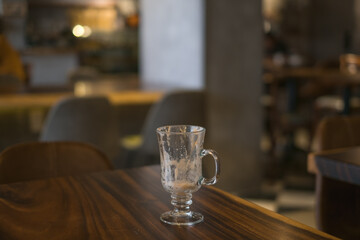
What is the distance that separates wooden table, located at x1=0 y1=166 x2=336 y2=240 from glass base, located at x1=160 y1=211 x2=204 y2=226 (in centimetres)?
1

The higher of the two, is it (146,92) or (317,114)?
(146,92)

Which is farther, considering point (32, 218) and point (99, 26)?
point (99, 26)

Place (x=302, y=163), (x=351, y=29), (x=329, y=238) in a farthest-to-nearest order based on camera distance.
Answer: (x=351, y=29) < (x=302, y=163) < (x=329, y=238)

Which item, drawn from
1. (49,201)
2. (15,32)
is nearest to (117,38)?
(15,32)

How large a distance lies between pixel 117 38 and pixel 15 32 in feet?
5.64

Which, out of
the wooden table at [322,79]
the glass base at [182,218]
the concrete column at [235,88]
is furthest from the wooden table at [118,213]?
the wooden table at [322,79]

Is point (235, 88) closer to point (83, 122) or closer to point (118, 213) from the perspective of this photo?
point (83, 122)

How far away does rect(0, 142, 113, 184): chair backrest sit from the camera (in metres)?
1.37

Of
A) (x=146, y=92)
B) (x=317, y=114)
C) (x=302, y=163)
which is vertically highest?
(x=146, y=92)

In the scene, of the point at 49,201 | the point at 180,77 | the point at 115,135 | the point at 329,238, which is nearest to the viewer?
the point at 329,238

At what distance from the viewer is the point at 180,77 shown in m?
3.39

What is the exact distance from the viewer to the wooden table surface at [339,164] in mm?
1204

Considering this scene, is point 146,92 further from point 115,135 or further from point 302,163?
point 302,163

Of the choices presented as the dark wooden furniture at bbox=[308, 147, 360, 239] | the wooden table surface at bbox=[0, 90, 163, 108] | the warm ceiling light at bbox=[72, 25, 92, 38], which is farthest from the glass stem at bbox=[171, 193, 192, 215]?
the warm ceiling light at bbox=[72, 25, 92, 38]
